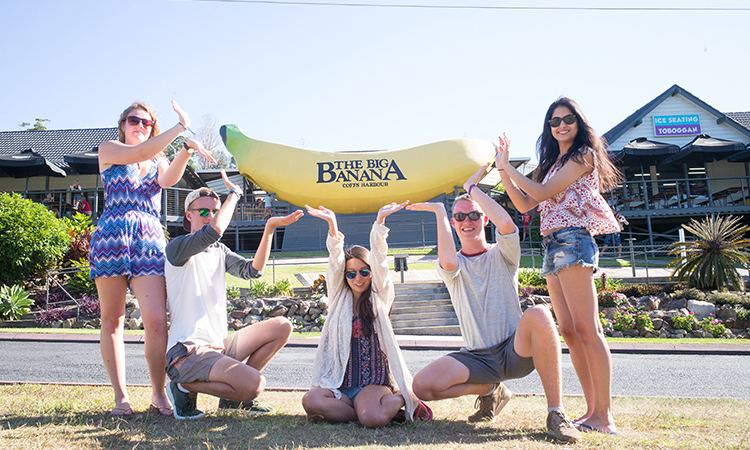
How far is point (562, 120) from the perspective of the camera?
2.86 meters

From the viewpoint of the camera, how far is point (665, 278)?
10594mm

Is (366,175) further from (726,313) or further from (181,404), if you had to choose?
(181,404)

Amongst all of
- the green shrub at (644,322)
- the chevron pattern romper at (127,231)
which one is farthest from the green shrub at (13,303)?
the green shrub at (644,322)

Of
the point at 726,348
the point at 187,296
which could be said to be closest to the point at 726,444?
the point at 187,296

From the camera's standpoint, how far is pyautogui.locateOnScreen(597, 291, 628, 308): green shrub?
29.2ft

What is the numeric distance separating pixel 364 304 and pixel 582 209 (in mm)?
1344

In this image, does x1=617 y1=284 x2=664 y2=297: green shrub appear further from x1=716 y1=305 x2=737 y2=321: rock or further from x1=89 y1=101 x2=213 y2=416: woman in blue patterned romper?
x1=89 y1=101 x2=213 y2=416: woman in blue patterned romper

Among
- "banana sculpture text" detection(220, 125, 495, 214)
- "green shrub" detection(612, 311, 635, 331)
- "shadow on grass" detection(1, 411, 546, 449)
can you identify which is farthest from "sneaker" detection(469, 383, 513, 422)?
"banana sculpture text" detection(220, 125, 495, 214)

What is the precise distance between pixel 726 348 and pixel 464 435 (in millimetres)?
5700

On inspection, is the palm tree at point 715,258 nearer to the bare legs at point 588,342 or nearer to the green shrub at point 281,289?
the green shrub at point 281,289

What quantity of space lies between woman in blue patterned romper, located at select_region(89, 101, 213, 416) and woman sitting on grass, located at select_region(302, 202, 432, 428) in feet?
2.95

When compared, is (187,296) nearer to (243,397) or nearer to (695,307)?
(243,397)

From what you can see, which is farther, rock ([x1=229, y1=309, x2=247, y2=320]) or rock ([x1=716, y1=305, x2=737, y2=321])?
rock ([x1=229, y1=309, x2=247, y2=320])

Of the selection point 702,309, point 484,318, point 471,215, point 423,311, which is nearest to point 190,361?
point 484,318
